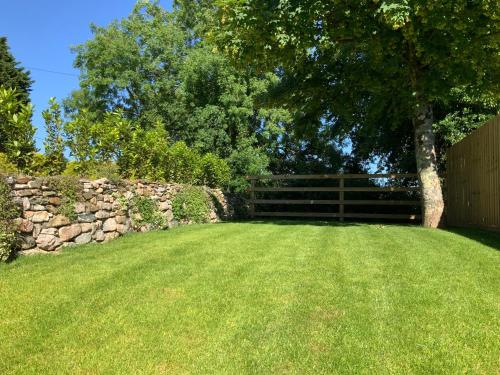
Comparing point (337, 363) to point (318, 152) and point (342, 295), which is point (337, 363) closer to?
point (342, 295)

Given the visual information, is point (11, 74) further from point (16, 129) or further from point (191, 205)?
point (16, 129)

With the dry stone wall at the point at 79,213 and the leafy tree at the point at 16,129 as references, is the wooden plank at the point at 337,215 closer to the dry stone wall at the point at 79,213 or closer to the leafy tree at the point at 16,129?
the dry stone wall at the point at 79,213

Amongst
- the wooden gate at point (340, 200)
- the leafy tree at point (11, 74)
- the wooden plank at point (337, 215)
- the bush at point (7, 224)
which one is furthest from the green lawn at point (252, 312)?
the leafy tree at point (11, 74)

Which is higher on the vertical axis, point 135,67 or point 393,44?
point 135,67

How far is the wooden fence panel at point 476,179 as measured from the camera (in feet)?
31.1

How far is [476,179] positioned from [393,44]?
143 inches

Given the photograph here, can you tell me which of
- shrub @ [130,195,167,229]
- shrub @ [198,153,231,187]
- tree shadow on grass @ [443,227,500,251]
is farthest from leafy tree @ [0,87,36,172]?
tree shadow on grass @ [443,227,500,251]

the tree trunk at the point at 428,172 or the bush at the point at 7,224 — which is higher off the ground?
the tree trunk at the point at 428,172

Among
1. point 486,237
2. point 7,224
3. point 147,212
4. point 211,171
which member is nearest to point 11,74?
point 211,171

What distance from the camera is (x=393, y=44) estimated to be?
10867mm

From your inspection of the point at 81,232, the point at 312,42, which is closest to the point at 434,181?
the point at 312,42

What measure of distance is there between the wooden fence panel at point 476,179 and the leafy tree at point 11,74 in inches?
730

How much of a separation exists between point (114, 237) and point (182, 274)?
3.49 meters

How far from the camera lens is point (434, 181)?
11.7 m
